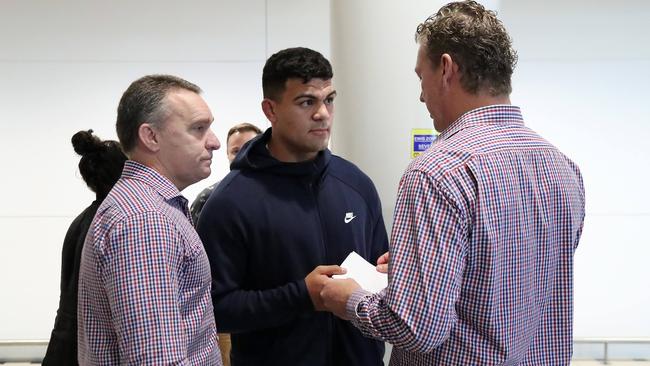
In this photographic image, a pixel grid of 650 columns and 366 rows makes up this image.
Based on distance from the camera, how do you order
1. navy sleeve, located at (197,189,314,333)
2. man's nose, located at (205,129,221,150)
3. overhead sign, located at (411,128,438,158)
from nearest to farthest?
man's nose, located at (205,129,221,150) < navy sleeve, located at (197,189,314,333) < overhead sign, located at (411,128,438,158)

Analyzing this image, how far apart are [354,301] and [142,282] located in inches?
19.4

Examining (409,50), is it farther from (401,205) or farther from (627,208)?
(627,208)

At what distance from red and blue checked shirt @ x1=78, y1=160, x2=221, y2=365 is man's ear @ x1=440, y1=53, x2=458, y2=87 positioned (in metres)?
0.72

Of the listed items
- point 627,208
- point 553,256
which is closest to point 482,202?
point 553,256

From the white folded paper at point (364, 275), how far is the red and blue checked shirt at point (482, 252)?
0.81ft

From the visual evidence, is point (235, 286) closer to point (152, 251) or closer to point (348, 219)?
point (348, 219)

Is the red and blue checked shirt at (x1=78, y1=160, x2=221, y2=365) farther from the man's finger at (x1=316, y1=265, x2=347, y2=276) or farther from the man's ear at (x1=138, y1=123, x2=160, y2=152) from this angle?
the man's finger at (x1=316, y1=265, x2=347, y2=276)

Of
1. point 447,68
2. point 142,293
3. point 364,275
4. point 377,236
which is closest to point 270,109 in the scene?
point 377,236

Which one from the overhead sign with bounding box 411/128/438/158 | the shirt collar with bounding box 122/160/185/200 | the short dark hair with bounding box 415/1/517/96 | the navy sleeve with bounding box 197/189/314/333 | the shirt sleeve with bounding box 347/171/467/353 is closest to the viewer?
the shirt sleeve with bounding box 347/171/467/353

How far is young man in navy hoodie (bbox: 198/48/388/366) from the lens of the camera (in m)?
2.02

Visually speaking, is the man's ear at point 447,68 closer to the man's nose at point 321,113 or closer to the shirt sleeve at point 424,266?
the shirt sleeve at point 424,266

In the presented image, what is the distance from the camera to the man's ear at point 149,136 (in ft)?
5.63

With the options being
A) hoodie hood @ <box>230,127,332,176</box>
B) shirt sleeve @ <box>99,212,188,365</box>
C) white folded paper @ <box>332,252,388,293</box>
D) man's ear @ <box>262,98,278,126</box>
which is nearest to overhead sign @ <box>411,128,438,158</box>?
hoodie hood @ <box>230,127,332,176</box>

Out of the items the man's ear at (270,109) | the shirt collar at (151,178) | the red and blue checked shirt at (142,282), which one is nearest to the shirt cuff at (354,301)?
the red and blue checked shirt at (142,282)
